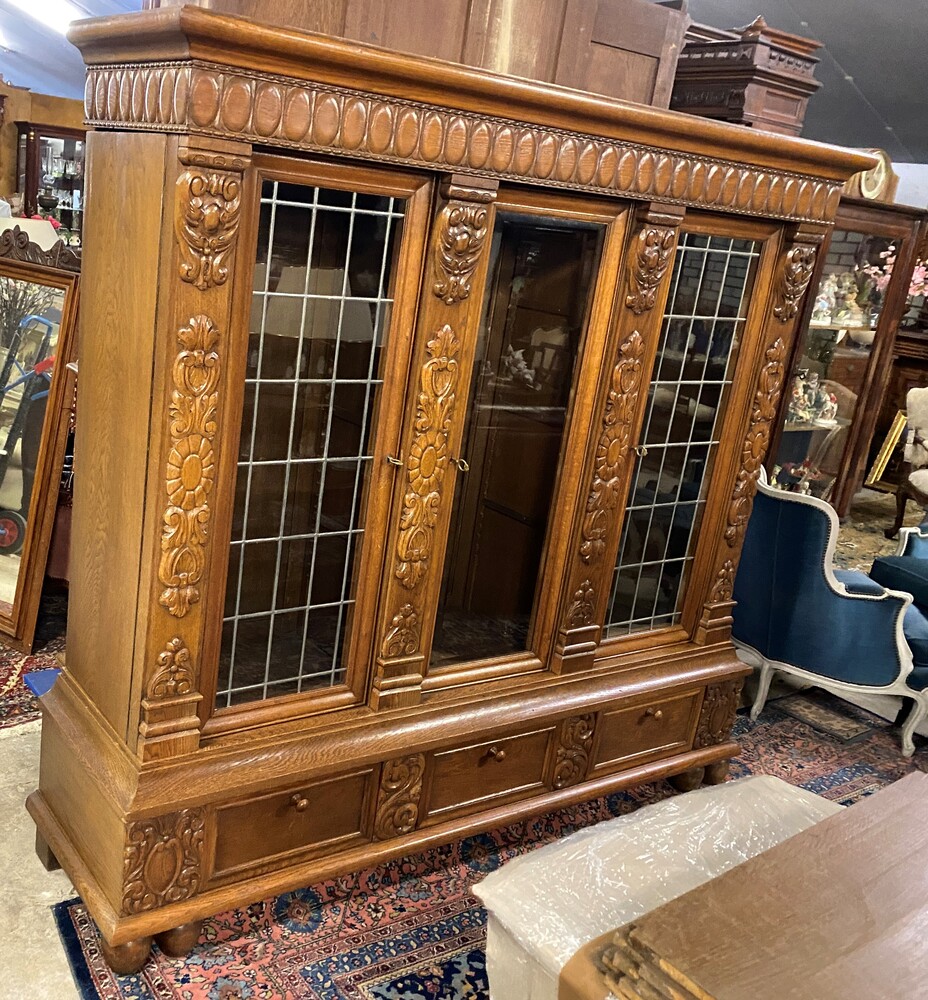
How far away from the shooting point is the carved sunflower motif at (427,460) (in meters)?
2.04

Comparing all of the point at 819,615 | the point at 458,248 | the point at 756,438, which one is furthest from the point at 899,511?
the point at 458,248

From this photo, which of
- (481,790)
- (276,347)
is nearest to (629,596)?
(481,790)

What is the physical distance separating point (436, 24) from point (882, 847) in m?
1.75

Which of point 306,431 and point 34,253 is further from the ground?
point 34,253

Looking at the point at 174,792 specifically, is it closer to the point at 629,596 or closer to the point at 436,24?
the point at 629,596

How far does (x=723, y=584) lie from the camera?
9.12ft

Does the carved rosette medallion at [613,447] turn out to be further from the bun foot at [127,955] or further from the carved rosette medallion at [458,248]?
the bun foot at [127,955]

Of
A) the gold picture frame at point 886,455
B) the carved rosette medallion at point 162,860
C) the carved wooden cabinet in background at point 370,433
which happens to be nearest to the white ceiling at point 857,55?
the gold picture frame at point 886,455

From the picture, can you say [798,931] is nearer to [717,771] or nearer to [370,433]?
[370,433]

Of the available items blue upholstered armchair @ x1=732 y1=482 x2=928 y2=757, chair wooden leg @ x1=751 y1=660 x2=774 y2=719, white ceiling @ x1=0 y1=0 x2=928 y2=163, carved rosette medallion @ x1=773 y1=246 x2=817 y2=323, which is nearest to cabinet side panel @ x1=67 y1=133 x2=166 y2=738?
carved rosette medallion @ x1=773 y1=246 x2=817 y2=323

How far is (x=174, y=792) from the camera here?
1869 millimetres

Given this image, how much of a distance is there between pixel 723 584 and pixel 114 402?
67.6 inches

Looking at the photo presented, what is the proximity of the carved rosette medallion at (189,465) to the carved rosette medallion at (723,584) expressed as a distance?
1.51m

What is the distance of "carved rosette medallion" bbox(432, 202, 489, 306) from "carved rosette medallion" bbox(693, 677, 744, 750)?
1452mm
